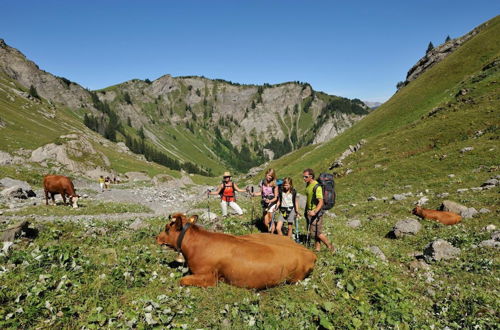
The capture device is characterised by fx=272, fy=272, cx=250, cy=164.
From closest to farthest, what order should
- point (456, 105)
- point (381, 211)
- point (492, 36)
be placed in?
1. point (381, 211)
2. point (456, 105)
3. point (492, 36)

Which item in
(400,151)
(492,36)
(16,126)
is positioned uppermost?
Answer: (492,36)

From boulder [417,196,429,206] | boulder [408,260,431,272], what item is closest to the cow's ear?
boulder [408,260,431,272]

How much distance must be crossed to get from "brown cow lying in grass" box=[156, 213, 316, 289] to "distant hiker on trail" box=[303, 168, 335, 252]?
3.17 meters

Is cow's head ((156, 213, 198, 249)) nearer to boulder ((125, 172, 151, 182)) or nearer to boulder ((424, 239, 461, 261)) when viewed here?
boulder ((424, 239, 461, 261))

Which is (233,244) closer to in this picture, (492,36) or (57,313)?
(57,313)

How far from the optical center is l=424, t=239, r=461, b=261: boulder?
1205 cm

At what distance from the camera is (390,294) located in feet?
26.2

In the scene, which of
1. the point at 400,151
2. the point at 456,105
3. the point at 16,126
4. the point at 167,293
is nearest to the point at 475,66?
the point at 456,105

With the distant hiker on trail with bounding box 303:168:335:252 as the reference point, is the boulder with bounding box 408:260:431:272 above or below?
below

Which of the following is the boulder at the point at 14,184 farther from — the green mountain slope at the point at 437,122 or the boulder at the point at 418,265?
the green mountain slope at the point at 437,122

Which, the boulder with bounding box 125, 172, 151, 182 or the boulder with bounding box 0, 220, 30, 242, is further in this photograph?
the boulder with bounding box 125, 172, 151, 182

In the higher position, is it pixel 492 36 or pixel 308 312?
pixel 492 36

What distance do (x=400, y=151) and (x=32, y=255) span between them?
136 feet

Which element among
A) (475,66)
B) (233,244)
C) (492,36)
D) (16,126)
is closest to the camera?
(233,244)
